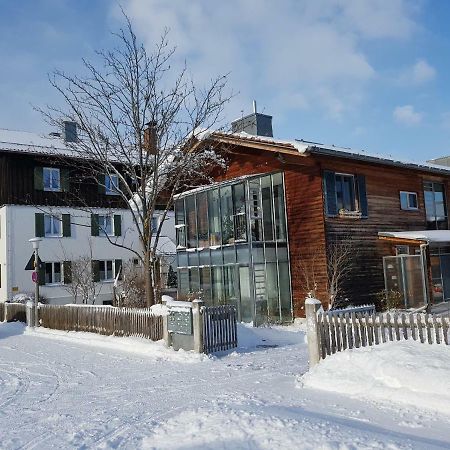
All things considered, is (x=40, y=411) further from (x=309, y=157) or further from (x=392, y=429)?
(x=309, y=157)

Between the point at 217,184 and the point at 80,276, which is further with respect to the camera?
the point at 80,276

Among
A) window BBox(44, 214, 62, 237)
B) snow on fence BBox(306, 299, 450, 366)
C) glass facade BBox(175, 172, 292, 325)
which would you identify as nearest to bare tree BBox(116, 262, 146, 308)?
glass facade BBox(175, 172, 292, 325)

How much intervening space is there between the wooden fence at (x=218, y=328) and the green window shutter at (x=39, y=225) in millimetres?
19764

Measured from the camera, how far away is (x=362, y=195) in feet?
61.6

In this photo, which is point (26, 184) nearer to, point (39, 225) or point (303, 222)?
point (39, 225)

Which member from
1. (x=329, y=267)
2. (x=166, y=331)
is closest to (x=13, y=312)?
(x=166, y=331)

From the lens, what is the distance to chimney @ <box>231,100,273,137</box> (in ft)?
74.6

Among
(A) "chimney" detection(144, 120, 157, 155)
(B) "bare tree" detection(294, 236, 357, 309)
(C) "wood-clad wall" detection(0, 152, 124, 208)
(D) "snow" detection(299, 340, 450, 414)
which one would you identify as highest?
(C) "wood-clad wall" detection(0, 152, 124, 208)

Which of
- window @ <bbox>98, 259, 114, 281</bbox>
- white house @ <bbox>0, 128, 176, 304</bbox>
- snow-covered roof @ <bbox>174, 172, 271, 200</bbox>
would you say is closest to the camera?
snow-covered roof @ <bbox>174, 172, 271, 200</bbox>

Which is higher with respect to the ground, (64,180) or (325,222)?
(64,180)

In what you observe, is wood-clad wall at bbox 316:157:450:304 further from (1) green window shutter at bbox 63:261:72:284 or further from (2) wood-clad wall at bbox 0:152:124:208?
(1) green window shutter at bbox 63:261:72:284

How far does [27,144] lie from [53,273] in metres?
7.75

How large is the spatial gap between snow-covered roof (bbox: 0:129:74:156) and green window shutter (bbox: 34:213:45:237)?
3.65 meters

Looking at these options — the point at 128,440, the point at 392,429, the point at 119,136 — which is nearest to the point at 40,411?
the point at 128,440
